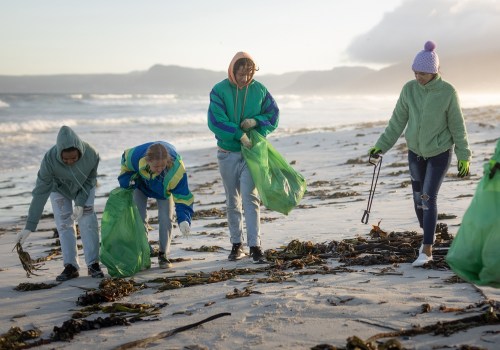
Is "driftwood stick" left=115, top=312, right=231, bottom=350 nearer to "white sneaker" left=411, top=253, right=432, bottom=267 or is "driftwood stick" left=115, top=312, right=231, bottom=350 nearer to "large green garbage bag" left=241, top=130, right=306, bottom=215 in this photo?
"white sneaker" left=411, top=253, right=432, bottom=267

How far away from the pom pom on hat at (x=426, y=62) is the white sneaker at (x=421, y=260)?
1.46 meters

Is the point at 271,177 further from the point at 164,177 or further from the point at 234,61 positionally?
the point at 234,61

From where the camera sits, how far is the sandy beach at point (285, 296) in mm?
3508

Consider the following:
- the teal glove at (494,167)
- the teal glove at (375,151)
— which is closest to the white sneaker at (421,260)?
the teal glove at (375,151)

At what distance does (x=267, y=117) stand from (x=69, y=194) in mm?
1891

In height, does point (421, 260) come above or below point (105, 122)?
below

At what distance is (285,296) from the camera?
427cm

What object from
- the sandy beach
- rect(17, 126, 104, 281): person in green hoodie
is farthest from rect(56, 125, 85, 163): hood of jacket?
the sandy beach

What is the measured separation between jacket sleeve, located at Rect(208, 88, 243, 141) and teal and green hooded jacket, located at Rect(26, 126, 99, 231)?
3.57 feet

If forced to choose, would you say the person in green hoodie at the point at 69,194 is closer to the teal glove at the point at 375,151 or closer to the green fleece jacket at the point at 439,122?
the teal glove at the point at 375,151

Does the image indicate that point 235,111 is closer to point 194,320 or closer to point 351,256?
point 351,256

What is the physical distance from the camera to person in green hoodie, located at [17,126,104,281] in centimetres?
542

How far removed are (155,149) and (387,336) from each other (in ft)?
8.91

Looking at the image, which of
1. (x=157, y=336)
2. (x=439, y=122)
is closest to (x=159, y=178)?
(x=157, y=336)
